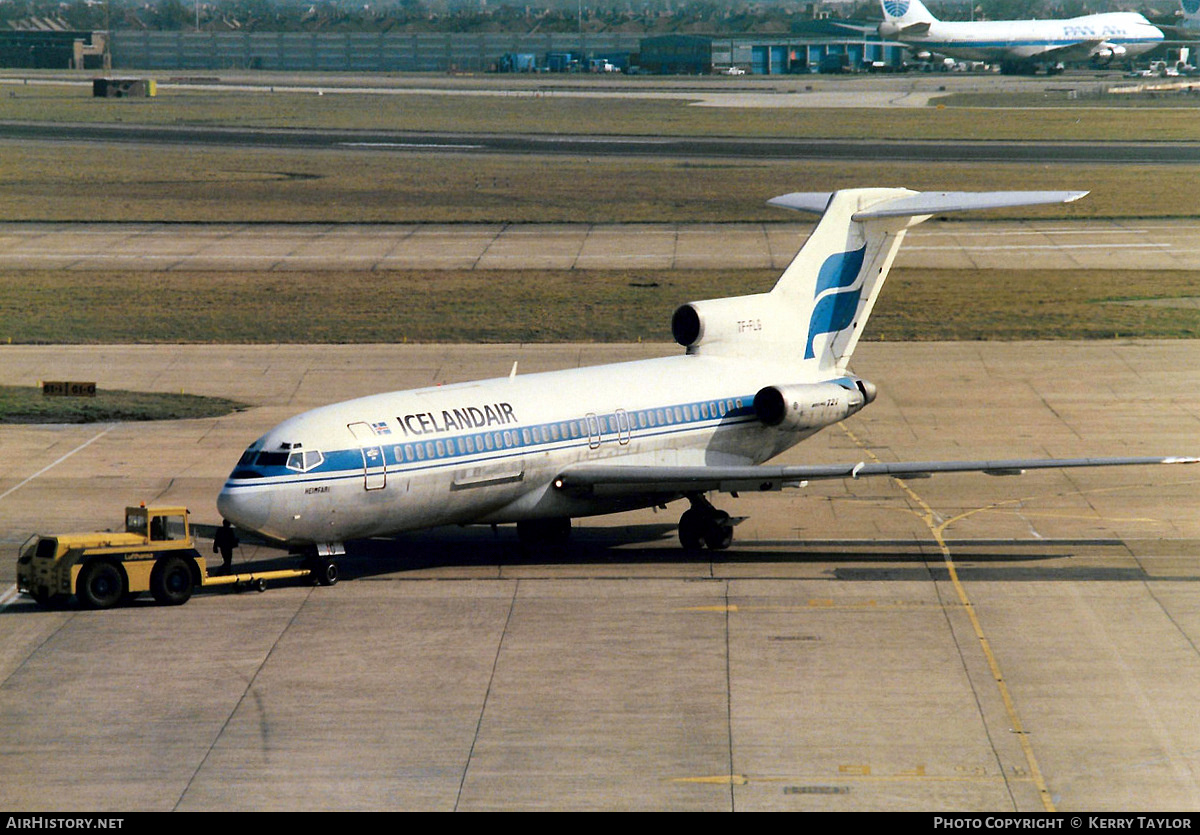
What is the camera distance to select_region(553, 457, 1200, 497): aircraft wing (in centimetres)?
2981

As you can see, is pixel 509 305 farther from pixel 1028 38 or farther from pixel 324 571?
pixel 1028 38

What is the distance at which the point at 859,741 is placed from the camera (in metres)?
21.4

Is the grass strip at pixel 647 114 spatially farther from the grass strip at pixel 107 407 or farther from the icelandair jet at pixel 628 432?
the icelandair jet at pixel 628 432

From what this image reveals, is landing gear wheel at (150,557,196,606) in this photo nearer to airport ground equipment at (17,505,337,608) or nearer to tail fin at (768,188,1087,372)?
airport ground equipment at (17,505,337,608)

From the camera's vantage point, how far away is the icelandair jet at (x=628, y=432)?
28438mm

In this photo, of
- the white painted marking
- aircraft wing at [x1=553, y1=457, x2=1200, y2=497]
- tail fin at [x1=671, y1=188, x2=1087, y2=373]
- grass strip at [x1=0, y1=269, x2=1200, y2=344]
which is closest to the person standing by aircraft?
aircraft wing at [x1=553, y1=457, x2=1200, y2=497]

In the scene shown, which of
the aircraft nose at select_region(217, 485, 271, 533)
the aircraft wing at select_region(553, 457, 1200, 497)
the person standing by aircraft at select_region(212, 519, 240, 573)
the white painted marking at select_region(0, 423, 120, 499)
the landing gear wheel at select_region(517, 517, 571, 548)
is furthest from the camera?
the white painted marking at select_region(0, 423, 120, 499)

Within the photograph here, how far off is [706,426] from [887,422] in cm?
1120

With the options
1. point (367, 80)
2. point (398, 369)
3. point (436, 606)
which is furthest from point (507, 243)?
point (367, 80)

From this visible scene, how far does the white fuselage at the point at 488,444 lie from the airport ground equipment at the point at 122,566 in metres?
1.24

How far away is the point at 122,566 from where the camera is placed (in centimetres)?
2784

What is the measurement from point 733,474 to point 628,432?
2556 millimetres

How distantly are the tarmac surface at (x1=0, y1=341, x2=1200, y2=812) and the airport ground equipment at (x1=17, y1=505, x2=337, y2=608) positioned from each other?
1.43ft

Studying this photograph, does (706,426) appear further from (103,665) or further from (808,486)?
(103,665)
